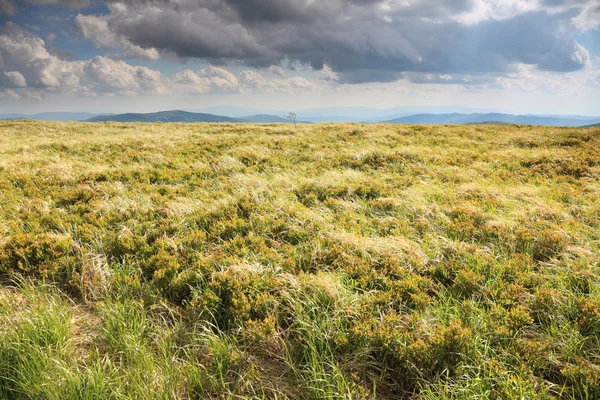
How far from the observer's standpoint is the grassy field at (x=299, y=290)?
11.0 feet

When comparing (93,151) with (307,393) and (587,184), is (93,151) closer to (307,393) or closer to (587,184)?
(307,393)

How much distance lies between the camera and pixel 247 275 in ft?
16.7

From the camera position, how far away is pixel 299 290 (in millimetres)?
4656

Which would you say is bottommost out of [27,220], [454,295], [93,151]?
[454,295]

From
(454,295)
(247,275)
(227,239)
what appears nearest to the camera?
(454,295)

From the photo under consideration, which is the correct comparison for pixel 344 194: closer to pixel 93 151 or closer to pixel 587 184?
pixel 587 184

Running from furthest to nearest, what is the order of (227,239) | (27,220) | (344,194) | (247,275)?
(344,194) < (27,220) < (227,239) < (247,275)

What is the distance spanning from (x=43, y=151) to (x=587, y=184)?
24.0 m

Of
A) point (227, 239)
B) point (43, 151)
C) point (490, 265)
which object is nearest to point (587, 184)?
point (490, 265)

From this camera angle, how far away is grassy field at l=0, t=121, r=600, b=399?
132 inches

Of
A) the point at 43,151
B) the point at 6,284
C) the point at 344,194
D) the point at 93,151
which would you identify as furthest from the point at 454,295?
the point at 43,151

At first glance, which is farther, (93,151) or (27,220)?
(93,151)

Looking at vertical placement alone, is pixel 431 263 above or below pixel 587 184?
below

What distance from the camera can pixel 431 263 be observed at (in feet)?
18.4
